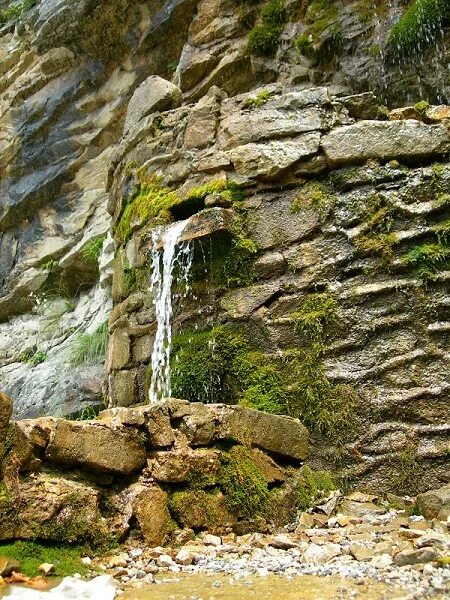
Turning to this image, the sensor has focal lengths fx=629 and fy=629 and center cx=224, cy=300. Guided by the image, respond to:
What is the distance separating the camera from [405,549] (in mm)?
3344

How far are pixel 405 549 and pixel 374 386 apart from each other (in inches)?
96.7

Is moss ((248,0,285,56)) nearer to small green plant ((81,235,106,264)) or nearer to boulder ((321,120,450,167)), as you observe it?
small green plant ((81,235,106,264))

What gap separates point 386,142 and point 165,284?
2.75m

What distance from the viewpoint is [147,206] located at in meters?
7.50

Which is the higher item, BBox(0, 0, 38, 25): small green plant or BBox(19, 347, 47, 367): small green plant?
BBox(0, 0, 38, 25): small green plant

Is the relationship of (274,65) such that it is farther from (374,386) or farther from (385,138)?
(374,386)

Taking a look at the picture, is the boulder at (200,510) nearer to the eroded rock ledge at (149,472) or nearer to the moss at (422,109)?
the eroded rock ledge at (149,472)

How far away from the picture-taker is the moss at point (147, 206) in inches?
286

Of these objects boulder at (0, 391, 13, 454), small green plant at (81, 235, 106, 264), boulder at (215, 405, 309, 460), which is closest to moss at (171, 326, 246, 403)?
boulder at (215, 405, 309, 460)

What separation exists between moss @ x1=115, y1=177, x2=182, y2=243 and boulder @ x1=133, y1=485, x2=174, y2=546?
12.5ft

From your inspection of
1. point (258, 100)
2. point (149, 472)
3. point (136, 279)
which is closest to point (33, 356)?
point (136, 279)

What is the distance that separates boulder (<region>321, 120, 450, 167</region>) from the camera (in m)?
6.44

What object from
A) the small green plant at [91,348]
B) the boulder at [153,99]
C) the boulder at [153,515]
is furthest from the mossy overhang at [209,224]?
the small green plant at [91,348]

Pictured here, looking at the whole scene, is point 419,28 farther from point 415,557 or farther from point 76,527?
point 76,527
